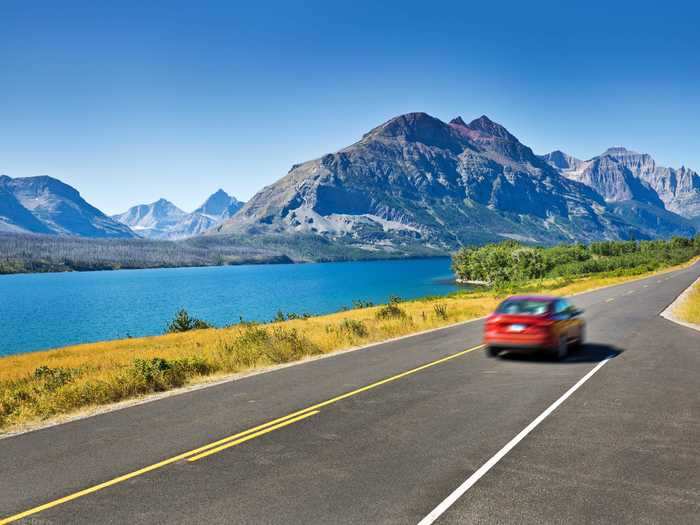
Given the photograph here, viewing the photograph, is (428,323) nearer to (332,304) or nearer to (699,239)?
(332,304)

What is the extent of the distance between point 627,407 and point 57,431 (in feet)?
33.5

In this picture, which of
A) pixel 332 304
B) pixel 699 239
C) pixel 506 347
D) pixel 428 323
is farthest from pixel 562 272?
pixel 506 347

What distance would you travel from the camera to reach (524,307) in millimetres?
15836

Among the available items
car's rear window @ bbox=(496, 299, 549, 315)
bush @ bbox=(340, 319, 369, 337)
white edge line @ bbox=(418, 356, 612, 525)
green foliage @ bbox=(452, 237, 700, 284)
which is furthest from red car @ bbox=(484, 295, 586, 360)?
green foliage @ bbox=(452, 237, 700, 284)

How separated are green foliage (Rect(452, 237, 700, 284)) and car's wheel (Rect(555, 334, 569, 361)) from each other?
273 feet

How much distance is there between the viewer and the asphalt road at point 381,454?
5789 millimetres

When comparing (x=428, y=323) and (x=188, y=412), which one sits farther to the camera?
(x=428, y=323)

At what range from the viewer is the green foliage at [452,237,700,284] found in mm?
112812

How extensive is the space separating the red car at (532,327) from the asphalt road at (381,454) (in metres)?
1.78

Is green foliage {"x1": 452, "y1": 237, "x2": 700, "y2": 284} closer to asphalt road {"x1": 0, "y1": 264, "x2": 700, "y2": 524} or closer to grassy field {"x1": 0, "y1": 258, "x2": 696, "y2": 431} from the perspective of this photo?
grassy field {"x1": 0, "y1": 258, "x2": 696, "y2": 431}

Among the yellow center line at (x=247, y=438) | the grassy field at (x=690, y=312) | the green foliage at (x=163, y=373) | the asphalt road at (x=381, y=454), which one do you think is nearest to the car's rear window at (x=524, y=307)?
the asphalt road at (x=381, y=454)

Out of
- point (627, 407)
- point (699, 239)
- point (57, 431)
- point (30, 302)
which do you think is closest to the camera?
point (57, 431)

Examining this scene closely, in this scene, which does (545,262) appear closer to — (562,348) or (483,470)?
(562,348)

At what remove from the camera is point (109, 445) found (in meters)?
8.19
